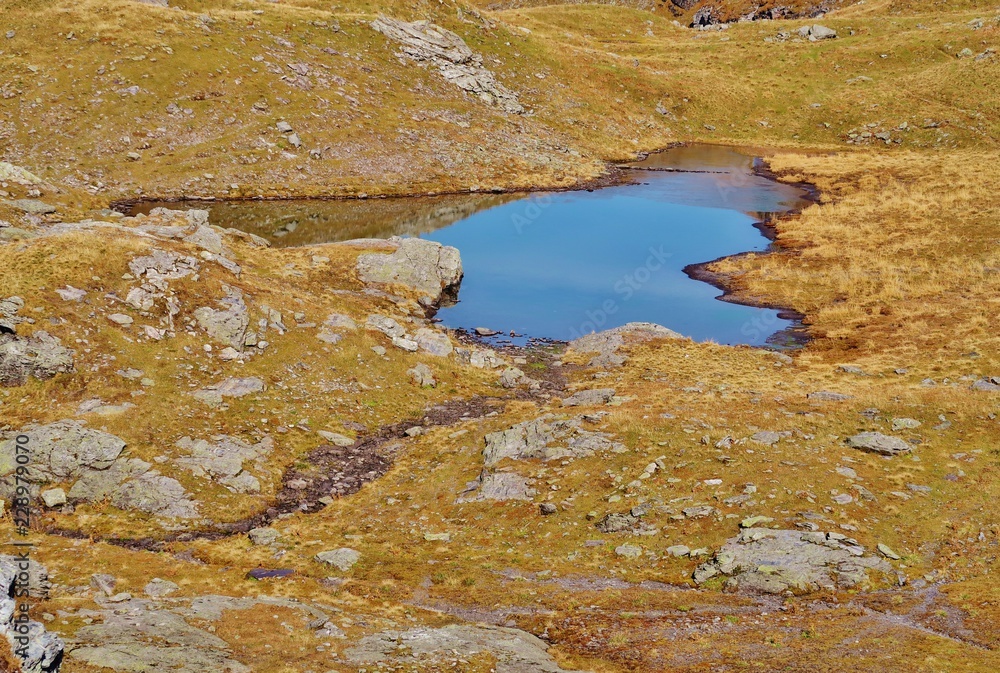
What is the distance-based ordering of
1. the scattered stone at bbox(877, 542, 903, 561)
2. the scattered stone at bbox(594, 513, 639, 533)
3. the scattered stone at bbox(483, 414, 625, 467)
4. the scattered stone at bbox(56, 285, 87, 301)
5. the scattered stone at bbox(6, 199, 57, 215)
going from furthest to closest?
the scattered stone at bbox(6, 199, 57, 215), the scattered stone at bbox(56, 285, 87, 301), the scattered stone at bbox(483, 414, 625, 467), the scattered stone at bbox(594, 513, 639, 533), the scattered stone at bbox(877, 542, 903, 561)

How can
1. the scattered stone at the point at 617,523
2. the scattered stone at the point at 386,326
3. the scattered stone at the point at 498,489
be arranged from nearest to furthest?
the scattered stone at the point at 617,523
the scattered stone at the point at 498,489
the scattered stone at the point at 386,326

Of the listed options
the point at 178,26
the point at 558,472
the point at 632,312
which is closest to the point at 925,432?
the point at 558,472

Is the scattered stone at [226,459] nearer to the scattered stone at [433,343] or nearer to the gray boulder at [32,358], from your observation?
the gray boulder at [32,358]

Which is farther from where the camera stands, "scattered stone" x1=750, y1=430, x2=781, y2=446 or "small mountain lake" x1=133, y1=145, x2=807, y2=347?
"small mountain lake" x1=133, y1=145, x2=807, y2=347

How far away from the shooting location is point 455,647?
62.8 feet

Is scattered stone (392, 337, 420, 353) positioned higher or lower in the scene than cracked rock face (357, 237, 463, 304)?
lower

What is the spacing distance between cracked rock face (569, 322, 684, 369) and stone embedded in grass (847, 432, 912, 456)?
54.6 ft

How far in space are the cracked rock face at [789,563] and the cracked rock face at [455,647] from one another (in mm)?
7090

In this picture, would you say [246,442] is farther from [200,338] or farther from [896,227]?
[896,227]

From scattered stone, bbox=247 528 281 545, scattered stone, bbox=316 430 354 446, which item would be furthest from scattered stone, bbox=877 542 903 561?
scattered stone, bbox=316 430 354 446

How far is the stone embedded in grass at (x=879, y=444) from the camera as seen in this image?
30.6 metres

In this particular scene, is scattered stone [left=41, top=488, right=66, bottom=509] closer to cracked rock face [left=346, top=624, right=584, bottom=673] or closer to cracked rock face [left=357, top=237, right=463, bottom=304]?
cracked rock face [left=346, top=624, right=584, bottom=673]

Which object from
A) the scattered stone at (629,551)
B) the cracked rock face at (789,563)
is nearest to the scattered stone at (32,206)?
the scattered stone at (629,551)

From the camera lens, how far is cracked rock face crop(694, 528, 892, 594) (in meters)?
23.0
